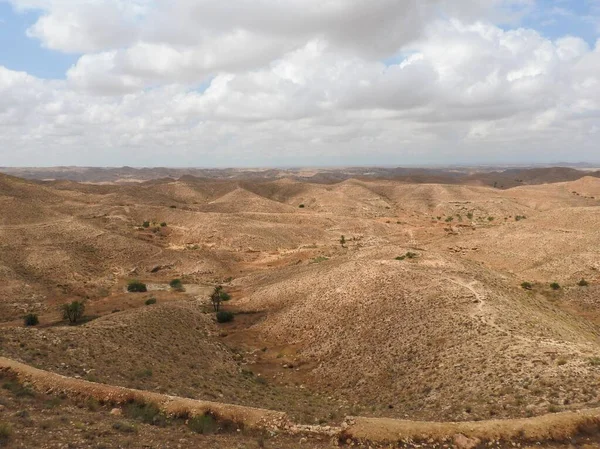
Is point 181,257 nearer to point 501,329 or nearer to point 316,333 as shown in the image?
point 316,333

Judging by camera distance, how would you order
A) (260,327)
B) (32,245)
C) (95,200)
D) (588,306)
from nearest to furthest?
(260,327) < (588,306) < (32,245) < (95,200)

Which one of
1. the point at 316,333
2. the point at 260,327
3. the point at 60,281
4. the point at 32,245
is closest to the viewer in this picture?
the point at 316,333

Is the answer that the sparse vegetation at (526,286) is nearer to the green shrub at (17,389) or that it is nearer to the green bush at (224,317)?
the green bush at (224,317)

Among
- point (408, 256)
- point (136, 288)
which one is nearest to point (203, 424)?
point (408, 256)


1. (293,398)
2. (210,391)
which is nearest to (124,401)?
(210,391)

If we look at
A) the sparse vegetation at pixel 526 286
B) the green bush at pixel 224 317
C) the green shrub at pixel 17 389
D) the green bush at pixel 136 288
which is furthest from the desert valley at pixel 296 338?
the green bush at pixel 136 288

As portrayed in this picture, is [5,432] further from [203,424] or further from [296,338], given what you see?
[296,338]

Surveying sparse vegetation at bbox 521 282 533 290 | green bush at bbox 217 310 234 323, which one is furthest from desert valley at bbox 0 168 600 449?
green bush at bbox 217 310 234 323

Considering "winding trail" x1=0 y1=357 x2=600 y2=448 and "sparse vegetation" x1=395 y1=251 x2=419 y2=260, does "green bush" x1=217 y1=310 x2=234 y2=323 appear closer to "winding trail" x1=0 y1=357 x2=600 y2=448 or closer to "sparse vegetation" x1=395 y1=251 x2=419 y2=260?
"sparse vegetation" x1=395 y1=251 x2=419 y2=260
